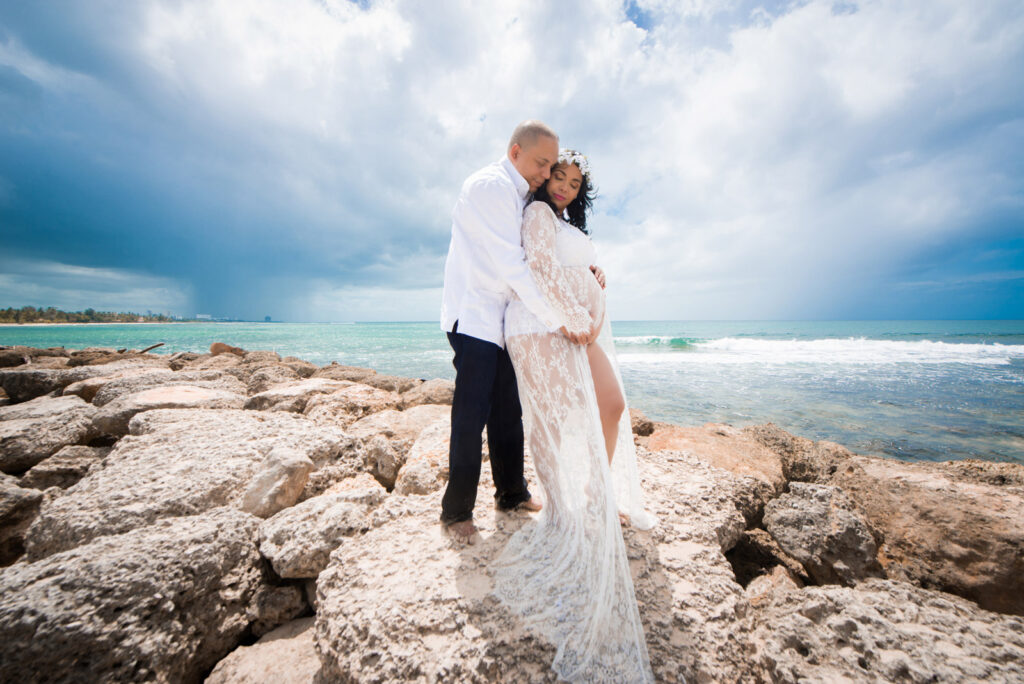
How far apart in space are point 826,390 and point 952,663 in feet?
38.1

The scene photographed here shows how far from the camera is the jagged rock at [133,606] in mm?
1413

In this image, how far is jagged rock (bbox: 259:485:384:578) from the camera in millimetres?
1979

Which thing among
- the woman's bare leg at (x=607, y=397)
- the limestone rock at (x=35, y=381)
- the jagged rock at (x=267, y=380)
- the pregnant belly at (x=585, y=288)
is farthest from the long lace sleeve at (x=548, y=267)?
the limestone rock at (x=35, y=381)

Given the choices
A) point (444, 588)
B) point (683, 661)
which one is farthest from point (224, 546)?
point (683, 661)

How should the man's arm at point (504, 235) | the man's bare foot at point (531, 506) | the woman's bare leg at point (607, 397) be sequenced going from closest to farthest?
the man's arm at point (504, 235) < the woman's bare leg at point (607, 397) < the man's bare foot at point (531, 506)

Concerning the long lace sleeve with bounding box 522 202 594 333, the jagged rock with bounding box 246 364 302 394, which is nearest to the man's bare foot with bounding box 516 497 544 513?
the long lace sleeve with bounding box 522 202 594 333

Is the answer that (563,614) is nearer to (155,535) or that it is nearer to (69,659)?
(69,659)

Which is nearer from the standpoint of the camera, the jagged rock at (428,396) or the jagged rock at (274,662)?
the jagged rock at (274,662)

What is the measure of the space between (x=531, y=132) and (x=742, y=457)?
3208 mm

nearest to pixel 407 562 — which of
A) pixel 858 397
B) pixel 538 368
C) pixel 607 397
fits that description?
pixel 538 368

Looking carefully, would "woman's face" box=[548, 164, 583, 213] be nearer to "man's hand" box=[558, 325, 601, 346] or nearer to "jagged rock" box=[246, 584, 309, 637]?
"man's hand" box=[558, 325, 601, 346]

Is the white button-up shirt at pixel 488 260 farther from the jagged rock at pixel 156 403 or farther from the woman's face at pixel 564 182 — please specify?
the jagged rock at pixel 156 403

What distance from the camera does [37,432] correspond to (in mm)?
3576

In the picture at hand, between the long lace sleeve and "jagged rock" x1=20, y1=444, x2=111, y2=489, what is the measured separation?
3.83 meters
